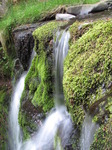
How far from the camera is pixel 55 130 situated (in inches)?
138

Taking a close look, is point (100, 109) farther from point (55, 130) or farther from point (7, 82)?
point (7, 82)

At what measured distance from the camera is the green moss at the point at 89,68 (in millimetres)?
2537

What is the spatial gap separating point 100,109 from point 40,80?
2.72 metres

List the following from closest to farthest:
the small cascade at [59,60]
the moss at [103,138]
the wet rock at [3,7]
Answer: the moss at [103,138], the small cascade at [59,60], the wet rock at [3,7]

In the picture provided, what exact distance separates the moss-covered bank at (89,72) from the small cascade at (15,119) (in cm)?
247

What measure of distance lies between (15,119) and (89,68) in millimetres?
3119

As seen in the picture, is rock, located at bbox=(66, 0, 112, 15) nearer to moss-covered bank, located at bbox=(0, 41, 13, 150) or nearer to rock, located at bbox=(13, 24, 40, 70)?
rock, located at bbox=(13, 24, 40, 70)

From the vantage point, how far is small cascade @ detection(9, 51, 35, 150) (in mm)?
5117

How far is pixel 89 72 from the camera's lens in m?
2.70

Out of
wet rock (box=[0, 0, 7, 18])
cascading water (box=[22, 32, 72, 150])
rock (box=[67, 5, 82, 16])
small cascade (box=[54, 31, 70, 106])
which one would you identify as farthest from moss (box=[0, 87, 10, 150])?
wet rock (box=[0, 0, 7, 18])

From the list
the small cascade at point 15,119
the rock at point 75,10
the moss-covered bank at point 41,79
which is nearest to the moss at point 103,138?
the moss-covered bank at point 41,79

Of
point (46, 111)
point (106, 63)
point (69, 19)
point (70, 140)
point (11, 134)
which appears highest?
point (106, 63)

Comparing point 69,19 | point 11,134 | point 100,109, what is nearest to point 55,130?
point 100,109

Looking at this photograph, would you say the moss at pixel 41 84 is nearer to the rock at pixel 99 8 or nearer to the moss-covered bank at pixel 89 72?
the moss-covered bank at pixel 89 72
